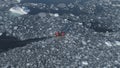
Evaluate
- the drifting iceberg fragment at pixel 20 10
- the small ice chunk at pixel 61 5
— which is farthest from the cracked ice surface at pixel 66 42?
the small ice chunk at pixel 61 5

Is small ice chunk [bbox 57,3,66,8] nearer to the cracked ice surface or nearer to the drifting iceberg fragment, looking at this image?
the cracked ice surface

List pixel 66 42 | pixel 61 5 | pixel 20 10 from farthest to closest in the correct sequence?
pixel 61 5, pixel 20 10, pixel 66 42

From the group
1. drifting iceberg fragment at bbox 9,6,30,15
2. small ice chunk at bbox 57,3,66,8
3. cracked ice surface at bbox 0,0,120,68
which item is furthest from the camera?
small ice chunk at bbox 57,3,66,8

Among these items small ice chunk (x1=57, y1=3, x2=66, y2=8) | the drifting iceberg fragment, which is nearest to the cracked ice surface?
the drifting iceberg fragment

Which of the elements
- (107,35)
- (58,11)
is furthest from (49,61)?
(58,11)

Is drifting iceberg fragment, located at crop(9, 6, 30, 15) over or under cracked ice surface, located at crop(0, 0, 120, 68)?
over

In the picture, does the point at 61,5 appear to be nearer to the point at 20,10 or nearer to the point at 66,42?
the point at 20,10

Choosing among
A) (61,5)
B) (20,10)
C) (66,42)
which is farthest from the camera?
(61,5)

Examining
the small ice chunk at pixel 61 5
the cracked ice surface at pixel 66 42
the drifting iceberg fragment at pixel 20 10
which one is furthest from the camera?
the small ice chunk at pixel 61 5

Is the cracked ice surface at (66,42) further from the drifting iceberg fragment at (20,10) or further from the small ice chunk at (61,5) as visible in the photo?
the small ice chunk at (61,5)

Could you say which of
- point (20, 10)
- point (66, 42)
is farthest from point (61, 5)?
point (66, 42)
